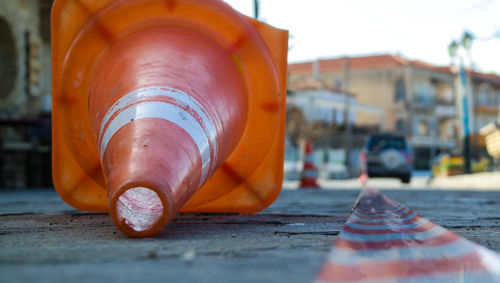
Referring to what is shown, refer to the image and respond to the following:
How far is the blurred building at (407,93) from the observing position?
44125mm

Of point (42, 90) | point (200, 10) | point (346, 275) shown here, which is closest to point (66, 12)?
point (200, 10)

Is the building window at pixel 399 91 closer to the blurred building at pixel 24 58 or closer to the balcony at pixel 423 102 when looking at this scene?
the balcony at pixel 423 102

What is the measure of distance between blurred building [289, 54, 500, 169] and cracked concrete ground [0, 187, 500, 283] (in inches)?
1615

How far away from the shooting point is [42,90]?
10.9m

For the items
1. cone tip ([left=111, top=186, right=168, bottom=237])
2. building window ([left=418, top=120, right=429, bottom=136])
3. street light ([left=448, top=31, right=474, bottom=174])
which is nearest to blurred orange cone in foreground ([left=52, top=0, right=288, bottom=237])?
cone tip ([left=111, top=186, right=168, bottom=237])

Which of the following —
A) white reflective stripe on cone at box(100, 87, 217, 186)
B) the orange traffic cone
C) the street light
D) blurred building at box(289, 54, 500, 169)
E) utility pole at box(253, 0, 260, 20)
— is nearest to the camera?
white reflective stripe on cone at box(100, 87, 217, 186)

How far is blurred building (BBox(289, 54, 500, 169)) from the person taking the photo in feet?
145

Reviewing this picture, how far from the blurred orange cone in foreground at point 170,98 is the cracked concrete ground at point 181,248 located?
0.63 feet

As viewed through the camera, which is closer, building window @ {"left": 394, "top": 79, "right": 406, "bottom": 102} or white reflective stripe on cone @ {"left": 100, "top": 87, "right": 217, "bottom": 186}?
white reflective stripe on cone @ {"left": 100, "top": 87, "right": 217, "bottom": 186}

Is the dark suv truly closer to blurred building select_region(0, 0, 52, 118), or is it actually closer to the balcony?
blurred building select_region(0, 0, 52, 118)

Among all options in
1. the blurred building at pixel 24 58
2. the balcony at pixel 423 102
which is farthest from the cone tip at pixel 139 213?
the balcony at pixel 423 102

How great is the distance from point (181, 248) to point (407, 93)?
44958mm

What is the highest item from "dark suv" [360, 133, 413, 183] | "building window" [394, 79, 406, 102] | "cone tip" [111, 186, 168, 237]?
"building window" [394, 79, 406, 102]

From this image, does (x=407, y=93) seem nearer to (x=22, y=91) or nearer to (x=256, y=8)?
(x=256, y=8)
